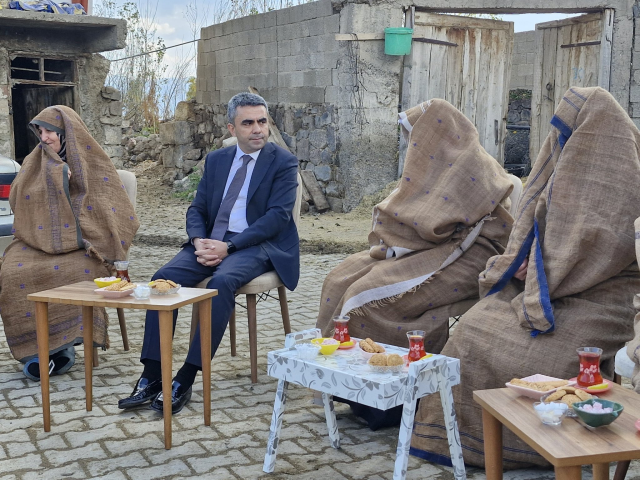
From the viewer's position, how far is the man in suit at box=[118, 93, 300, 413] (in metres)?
4.54

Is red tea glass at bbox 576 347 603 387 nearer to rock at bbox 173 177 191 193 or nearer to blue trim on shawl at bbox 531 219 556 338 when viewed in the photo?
blue trim on shawl at bbox 531 219 556 338

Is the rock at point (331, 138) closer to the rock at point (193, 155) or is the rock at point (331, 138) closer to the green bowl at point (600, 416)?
the rock at point (193, 155)

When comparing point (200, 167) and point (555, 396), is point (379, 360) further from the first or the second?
point (200, 167)

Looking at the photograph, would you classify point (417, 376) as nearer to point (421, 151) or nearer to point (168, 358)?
point (168, 358)

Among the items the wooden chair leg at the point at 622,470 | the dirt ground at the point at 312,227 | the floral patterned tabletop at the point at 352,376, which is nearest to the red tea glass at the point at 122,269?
the floral patterned tabletop at the point at 352,376

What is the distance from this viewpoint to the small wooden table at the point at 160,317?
360 cm

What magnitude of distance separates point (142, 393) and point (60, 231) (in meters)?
1.28

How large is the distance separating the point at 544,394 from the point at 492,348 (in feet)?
3.03

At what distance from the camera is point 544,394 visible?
8.31 ft

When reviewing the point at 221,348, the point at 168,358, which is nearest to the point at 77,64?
the point at 221,348

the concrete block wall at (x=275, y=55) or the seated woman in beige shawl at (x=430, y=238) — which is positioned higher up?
the concrete block wall at (x=275, y=55)

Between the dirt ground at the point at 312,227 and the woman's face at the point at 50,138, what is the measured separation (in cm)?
442

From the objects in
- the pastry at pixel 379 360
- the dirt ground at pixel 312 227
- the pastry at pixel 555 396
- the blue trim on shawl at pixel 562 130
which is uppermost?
the blue trim on shawl at pixel 562 130

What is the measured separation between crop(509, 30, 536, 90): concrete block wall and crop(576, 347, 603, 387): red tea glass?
11912 mm
